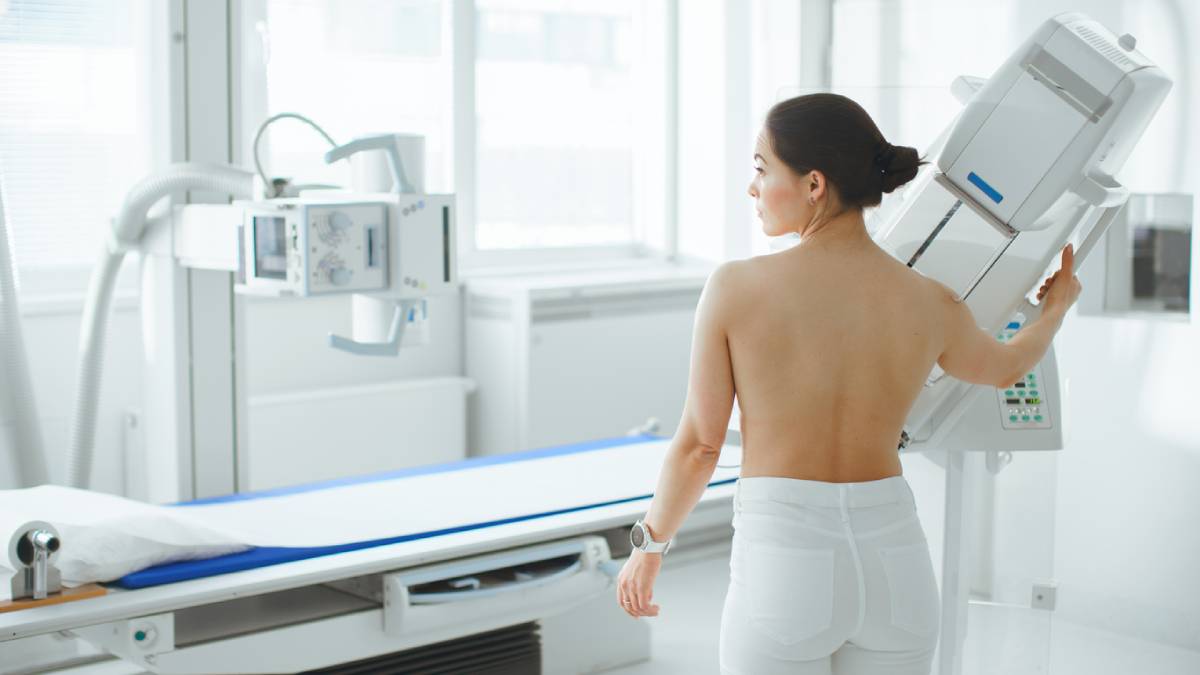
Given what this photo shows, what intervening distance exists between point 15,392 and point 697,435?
1.79 meters

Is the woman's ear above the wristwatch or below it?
above

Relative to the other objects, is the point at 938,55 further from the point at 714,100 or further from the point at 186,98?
the point at 186,98

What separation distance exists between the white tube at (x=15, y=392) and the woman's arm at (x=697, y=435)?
5.48 ft

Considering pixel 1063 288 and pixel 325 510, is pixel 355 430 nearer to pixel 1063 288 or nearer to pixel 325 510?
pixel 325 510

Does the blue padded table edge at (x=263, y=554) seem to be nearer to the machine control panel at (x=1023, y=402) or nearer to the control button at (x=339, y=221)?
the control button at (x=339, y=221)

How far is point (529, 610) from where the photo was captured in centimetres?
288

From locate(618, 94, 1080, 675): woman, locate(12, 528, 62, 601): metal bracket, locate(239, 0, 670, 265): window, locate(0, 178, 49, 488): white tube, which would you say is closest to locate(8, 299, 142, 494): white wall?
locate(0, 178, 49, 488): white tube

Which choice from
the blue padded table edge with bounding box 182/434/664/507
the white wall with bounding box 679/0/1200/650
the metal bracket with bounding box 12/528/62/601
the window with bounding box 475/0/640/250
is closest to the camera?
the metal bracket with bounding box 12/528/62/601

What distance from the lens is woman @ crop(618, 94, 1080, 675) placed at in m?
1.68

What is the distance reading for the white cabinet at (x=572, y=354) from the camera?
14.6ft

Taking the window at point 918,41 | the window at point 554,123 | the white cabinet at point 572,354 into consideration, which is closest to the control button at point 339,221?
the window at point 918,41

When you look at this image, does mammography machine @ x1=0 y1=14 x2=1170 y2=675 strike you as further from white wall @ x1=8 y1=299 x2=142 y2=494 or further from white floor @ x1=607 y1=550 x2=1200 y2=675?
white wall @ x1=8 y1=299 x2=142 y2=494

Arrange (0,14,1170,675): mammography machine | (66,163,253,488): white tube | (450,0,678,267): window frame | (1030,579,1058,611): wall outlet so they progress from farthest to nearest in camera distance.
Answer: (450,0,678,267): window frame < (66,163,253,488): white tube < (1030,579,1058,611): wall outlet < (0,14,1170,675): mammography machine

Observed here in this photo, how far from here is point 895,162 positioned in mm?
1753
